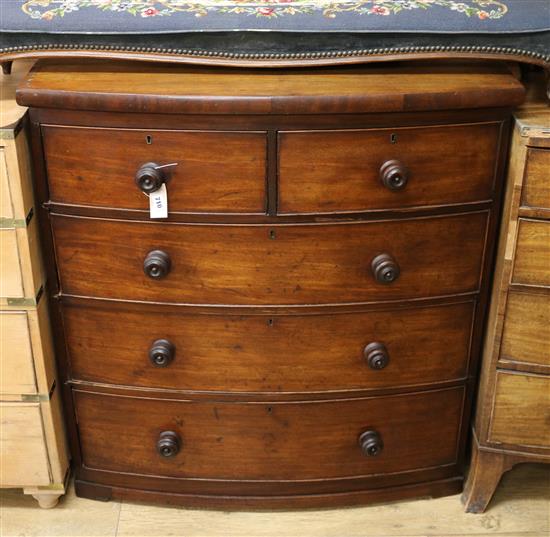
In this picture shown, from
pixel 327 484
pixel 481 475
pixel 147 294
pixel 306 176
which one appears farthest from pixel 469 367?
pixel 147 294

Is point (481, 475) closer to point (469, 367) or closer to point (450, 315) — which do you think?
point (469, 367)

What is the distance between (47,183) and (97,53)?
25 centimetres

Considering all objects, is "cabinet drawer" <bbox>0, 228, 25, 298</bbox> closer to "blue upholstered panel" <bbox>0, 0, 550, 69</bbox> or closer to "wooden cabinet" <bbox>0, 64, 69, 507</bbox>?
"wooden cabinet" <bbox>0, 64, 69, 507</bbox>

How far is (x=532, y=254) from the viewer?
1.63 meters

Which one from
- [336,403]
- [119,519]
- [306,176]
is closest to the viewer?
[306,176]

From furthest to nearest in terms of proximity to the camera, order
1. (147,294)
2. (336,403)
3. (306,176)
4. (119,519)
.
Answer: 1. (119,519)
2. (336,403)
3. (147,294)
4. (306,176)

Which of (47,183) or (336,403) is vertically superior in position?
(47,183)

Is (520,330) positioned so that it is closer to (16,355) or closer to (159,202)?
(159,202)

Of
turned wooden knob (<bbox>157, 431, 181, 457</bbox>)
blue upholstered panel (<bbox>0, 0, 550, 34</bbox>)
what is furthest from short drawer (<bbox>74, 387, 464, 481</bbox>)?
blue upholstered panel (<bbox>0, 0, 550, 34</bbox>)

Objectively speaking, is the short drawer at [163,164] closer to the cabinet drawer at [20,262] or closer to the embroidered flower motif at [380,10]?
the cabinet drawer at [20,262]

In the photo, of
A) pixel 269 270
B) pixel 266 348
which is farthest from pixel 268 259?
pixel 266 348

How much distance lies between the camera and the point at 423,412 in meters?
1.85

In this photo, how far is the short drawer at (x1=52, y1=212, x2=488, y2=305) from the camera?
1612 mm

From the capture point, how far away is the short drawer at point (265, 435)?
5.93 feet
